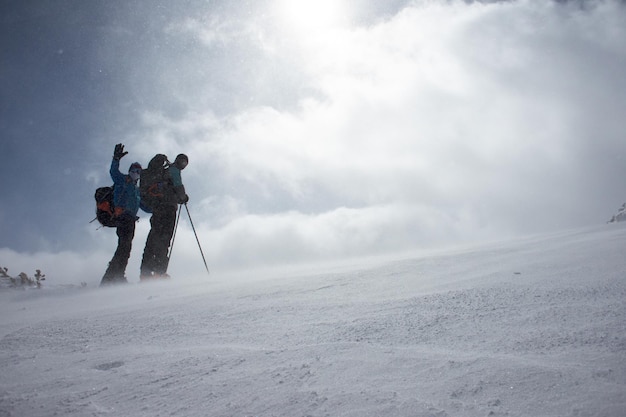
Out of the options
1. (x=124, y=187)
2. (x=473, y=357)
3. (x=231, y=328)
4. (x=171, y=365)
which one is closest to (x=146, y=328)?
(x=231, y=328)

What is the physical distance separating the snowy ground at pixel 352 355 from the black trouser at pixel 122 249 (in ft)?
14.9

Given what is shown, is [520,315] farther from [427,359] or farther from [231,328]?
[231,328]

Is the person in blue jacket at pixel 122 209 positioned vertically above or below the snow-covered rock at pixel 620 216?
above

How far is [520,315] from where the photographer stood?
170 cm

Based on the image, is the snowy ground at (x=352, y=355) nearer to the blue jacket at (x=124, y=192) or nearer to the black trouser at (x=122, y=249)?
the black trouser at (x=122, y=249)

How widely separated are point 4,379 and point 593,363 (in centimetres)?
235

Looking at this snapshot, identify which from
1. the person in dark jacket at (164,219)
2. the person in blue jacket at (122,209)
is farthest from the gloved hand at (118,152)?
the person in dark jacket at (164,219)

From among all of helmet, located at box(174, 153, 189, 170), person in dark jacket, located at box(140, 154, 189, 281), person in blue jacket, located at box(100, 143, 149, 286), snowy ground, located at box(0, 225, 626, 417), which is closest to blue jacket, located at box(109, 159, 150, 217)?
person in blue jacket, located at box(100, 143, 149, 286)

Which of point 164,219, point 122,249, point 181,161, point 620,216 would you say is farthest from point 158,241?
point 620,216

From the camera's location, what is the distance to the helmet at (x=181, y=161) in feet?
24.7

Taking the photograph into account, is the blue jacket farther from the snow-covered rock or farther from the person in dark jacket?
the snow-covered rock

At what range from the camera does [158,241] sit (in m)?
7.37

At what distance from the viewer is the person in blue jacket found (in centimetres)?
669

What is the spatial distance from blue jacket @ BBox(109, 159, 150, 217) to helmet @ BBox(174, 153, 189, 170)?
0.98 metres
